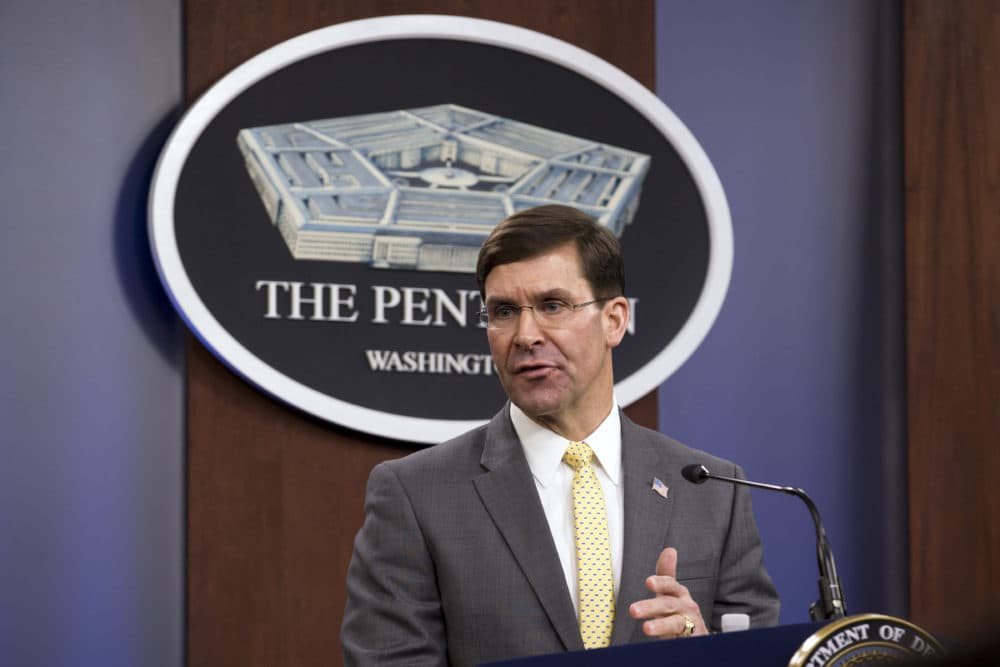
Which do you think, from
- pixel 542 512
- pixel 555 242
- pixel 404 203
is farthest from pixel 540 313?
pixel 404 203

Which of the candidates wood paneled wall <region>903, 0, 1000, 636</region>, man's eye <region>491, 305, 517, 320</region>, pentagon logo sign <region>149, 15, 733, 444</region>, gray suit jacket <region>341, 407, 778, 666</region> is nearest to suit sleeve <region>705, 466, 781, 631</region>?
gray suit jacket <region>341, 407, 778, 666</region>

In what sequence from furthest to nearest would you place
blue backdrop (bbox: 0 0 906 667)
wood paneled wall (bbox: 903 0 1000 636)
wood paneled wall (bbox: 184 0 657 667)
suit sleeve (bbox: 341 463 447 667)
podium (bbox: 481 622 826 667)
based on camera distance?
wood paneled wall (bbox: 903 0 1000 636)
wood paneled wall (bbox: 184 0 657 667)
blue backdrop (bbox: 0 0 906 667)
suit sleeve (bbox: 341 463 447 667)
podium (bbox: 481 622 826 667)

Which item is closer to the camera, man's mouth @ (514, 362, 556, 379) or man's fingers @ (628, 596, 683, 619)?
man's fingers @ (628, 596, 683, 619)

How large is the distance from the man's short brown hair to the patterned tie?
1.17 ft

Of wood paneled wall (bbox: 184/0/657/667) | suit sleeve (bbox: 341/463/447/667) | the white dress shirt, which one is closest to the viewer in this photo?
suit sleeve (bbox: 341/463/447/667)

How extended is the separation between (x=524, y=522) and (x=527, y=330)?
32cm

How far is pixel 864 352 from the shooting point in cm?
352

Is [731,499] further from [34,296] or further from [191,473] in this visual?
[34,296]

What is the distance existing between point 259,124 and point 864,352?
181 centimetres

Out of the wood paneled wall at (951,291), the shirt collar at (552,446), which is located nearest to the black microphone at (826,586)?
the shirt collar at (552,446)

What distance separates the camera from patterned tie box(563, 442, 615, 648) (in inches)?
79.4

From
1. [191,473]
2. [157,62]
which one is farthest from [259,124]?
[191,473]

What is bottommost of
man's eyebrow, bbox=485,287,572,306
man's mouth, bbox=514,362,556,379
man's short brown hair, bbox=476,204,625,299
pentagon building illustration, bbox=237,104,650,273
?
man's mouth, bbox=514,362,556,379

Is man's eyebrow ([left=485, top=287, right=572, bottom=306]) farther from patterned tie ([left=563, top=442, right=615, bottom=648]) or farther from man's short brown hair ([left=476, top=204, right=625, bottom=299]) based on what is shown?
patterned tie ([left=563, top=442, right=615, bottom=648])
